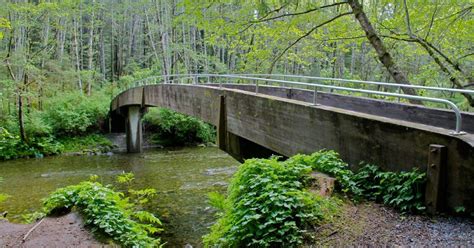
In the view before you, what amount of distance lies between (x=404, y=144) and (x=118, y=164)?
1710 centimetres

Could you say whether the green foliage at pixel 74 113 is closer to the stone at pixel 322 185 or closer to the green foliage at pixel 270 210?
the green foliage at pixel 270 210

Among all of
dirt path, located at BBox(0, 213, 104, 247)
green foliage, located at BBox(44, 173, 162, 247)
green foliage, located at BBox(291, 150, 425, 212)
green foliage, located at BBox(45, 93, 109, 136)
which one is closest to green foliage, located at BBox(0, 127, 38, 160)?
green foliage, located at BBox(45, 93, 109, 136)

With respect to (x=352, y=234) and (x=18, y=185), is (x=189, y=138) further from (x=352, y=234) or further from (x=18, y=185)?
(x=352, y=234)

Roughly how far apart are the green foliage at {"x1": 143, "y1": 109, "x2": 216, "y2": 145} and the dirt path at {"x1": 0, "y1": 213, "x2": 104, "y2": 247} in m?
18.3

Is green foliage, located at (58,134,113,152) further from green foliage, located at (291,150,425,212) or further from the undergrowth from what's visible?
green foliage, located at (291,150,425,212)

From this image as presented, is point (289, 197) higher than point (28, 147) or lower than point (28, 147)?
higher

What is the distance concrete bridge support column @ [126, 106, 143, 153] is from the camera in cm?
2375

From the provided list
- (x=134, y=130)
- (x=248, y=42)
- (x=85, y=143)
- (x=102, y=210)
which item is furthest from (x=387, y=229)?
(x=85, y=143)

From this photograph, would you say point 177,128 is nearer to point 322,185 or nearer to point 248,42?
point 248,42

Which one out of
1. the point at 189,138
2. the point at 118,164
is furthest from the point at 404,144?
the point at 189,138

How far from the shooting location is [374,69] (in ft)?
93.9

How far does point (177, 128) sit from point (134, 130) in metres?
2.81

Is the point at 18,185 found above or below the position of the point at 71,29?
below

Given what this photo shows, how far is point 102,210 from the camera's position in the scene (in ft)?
20.7
